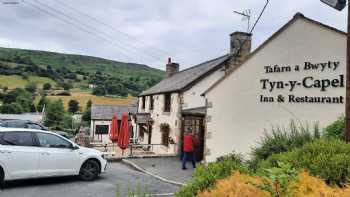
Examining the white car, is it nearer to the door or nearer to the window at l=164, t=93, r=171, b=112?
the door

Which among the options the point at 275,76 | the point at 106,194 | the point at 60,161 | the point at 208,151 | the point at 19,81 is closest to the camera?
the point at 106,194

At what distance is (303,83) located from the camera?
1050 cm

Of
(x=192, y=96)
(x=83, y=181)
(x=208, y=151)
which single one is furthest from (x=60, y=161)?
(x=192, y=96)

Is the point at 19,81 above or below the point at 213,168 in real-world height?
above

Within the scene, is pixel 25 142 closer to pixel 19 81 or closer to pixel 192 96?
pixel 192 96

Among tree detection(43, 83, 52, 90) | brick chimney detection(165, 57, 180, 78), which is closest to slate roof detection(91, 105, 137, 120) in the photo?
brick chimney detection(165, 57, 180, 78)

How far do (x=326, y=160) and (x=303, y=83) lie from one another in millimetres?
7113

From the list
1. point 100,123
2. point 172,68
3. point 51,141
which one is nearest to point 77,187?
point 51,141

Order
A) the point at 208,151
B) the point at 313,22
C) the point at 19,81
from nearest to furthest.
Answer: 1. the point at 313,22
2. the point at 208,151
3. the point at 19,81

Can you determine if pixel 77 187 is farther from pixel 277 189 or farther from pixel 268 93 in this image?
pixel 277 189

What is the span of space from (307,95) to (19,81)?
77.7 meters

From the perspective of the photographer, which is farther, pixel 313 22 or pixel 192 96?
pixel 192 96

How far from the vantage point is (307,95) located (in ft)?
34.0

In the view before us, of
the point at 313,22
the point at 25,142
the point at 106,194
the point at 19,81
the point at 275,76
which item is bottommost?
the point at 106,194
